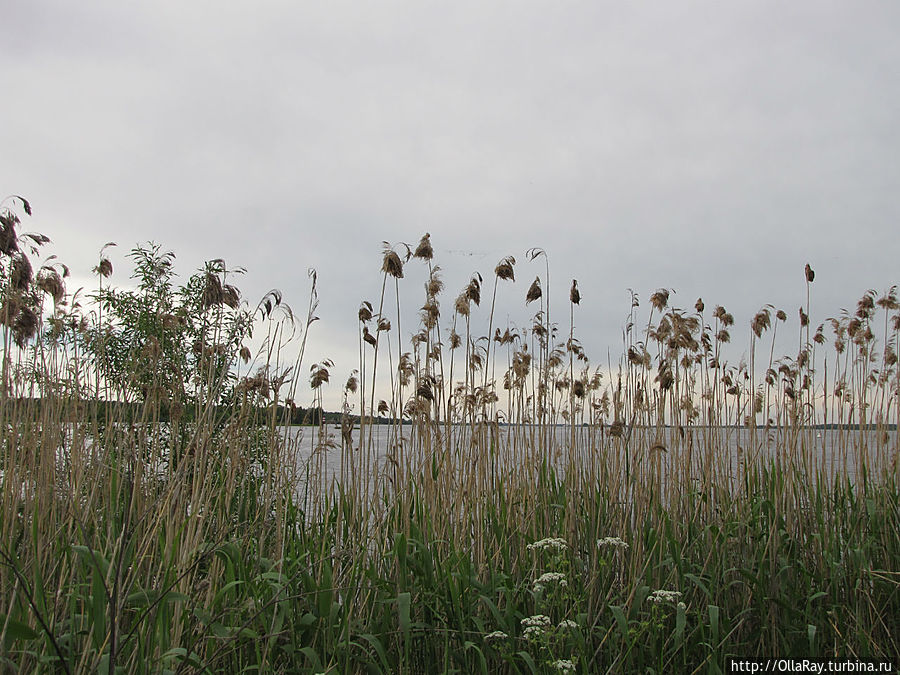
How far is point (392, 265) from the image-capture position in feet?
11.3

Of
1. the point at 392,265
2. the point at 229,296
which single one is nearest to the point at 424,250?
the point at 392,265

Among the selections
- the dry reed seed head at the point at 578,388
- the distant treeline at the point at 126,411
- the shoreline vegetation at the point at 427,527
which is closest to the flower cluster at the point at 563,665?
the shoreline vegetation at the point at 427,527

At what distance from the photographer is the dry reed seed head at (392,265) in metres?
3.44

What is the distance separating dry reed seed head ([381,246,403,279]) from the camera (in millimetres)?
3438

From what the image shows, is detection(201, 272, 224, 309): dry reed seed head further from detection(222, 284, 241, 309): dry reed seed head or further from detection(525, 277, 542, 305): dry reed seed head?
detection(525, 277, 542, 305): dry reed seed head

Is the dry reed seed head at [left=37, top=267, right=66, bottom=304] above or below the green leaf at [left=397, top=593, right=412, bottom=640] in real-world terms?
above

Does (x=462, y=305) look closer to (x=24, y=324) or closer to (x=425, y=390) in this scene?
Result: (x=425, y=390)

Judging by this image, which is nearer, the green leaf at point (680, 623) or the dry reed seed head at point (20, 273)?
the dry reed seed head at point (20, 273)

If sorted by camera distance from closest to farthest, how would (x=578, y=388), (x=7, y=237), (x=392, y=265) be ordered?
(x=7, y=237), (x=392, y=265), (x=578, y=388)

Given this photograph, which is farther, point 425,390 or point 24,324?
point 425,390

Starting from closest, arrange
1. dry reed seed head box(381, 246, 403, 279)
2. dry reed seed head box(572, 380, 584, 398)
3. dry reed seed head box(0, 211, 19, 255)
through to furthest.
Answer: dry reed seed head box(0, 211, 19, 255) → dry reed seed head box(381, 246, 403, 279) → dry reed seed head box(572, 380, 584, 398)

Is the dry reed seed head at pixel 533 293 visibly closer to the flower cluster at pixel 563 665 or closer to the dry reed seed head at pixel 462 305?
the dry reed seed head at pixel 462 305

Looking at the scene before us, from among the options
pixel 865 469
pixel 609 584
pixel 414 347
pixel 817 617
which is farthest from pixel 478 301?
pixel 865 469

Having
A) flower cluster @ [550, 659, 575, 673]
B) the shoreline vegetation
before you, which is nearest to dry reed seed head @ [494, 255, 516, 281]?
the shoreline vegetation
